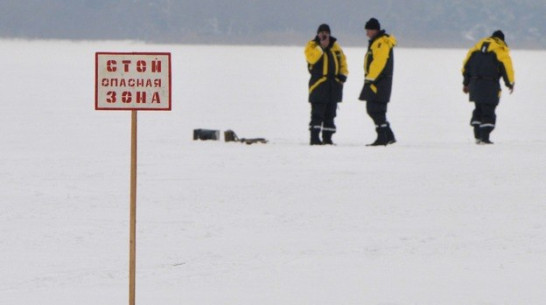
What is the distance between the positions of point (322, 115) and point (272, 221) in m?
6.45

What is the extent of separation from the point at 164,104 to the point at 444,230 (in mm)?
3158

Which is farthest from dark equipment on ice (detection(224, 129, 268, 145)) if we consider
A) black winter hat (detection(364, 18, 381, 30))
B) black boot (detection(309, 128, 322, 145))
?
black winter hat (detection(364, 18, 381, 30))

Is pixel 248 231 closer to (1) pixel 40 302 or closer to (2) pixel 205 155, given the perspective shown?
(1) pixel 40 302

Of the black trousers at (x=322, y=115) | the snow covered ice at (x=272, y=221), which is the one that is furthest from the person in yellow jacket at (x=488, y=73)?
the black trousers at (x=322, y=115)

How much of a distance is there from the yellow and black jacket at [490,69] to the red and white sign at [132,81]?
9.86 meters

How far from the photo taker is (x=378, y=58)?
51.9 feet

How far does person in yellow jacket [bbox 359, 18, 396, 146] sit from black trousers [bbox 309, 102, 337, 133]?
0.50 m

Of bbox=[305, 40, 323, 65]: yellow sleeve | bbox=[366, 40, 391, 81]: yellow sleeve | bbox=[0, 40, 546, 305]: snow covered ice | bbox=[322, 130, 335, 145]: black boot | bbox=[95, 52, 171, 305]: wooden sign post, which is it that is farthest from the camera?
bbox=[322, 130, 335, 145]: black boot

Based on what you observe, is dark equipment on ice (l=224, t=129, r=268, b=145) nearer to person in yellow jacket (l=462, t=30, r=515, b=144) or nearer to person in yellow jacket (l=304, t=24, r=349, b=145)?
person in yellow jacket (l=304, t=24, r=349, b=145)

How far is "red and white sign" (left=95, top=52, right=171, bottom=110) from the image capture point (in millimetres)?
6961

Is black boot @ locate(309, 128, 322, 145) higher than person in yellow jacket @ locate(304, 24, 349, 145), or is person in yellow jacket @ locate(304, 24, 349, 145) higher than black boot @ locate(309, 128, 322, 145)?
person in yellow jacket @ locate(304, 24, 349, 145)

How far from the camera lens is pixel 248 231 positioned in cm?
941

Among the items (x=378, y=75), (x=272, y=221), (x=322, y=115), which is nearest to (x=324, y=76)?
(x=322, y=115)

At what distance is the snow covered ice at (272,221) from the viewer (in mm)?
7383
